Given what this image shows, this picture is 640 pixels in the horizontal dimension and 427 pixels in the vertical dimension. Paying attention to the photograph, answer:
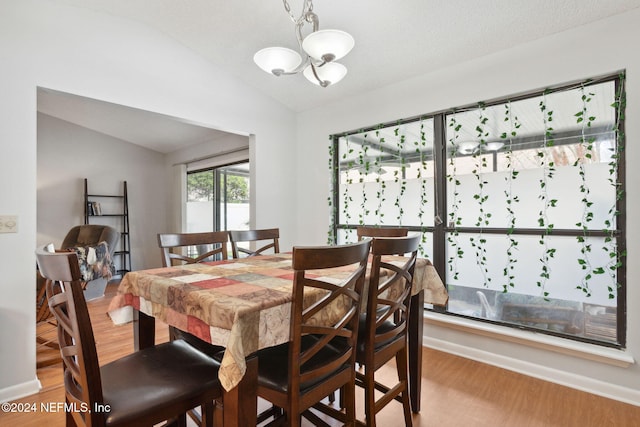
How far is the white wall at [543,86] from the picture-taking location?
6.57 ft

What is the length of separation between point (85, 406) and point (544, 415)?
225cm

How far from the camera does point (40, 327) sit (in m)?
3.35

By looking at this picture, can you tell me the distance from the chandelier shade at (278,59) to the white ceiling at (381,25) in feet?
2.28

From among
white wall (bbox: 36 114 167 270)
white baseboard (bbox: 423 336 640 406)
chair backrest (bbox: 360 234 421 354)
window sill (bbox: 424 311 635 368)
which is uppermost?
white wall (bbox: 36 114 167 270)

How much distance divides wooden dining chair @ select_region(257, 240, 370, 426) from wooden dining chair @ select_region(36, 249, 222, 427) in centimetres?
23

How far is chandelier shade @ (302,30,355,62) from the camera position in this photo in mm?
1628

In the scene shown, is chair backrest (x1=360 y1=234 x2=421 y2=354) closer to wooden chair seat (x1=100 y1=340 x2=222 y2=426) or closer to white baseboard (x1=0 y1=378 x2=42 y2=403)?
wooden chair seat (x1=100 y1=340 x2=222 y2=426)

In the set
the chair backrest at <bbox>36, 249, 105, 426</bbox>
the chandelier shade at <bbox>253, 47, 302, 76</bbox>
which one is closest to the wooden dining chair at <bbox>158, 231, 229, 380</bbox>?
the chair backrest at <bbox>36, 249, 105, 426</bbox>

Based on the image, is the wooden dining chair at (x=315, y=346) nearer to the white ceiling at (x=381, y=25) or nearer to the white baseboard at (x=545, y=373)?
the white baseboard at (x=545, y=373)

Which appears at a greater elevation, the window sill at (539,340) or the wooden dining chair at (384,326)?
the wooden dining chair at (384,326)

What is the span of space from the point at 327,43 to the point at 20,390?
2.77 meters

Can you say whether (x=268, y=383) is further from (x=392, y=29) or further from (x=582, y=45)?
(x=582, y=45)

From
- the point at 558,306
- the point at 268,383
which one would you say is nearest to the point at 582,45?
the point at 558,306

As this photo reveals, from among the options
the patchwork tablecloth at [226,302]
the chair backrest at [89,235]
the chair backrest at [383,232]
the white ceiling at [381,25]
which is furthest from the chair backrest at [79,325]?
the chair backrest at [89,235]
